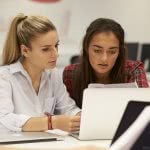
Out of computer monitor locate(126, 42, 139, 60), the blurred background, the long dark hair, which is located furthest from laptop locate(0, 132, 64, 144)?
computer monitor locate(126, 42, 139, 60)

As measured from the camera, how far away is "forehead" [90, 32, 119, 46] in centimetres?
224

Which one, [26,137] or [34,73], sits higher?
[34,73]

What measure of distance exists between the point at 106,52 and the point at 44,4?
1798 mm

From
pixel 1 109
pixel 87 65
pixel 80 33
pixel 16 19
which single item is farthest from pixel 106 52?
pixel 80 33

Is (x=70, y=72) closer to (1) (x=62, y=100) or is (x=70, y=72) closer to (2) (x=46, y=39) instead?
(1) (x=62, y=100)

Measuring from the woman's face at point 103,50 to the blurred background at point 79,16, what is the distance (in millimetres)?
1547

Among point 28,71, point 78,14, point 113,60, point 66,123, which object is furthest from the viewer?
point 78,14

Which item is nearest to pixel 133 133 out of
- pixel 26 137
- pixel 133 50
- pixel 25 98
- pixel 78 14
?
pixel 26 137

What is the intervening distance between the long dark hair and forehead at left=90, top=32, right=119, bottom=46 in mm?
18

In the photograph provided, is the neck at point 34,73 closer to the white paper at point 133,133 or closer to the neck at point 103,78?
the neck at point 103,78

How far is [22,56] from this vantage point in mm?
2180

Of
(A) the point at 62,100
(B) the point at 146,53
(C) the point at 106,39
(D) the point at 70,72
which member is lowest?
(B) the point at 146,53

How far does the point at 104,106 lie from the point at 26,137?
14.4 inches

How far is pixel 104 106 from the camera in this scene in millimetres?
1717
